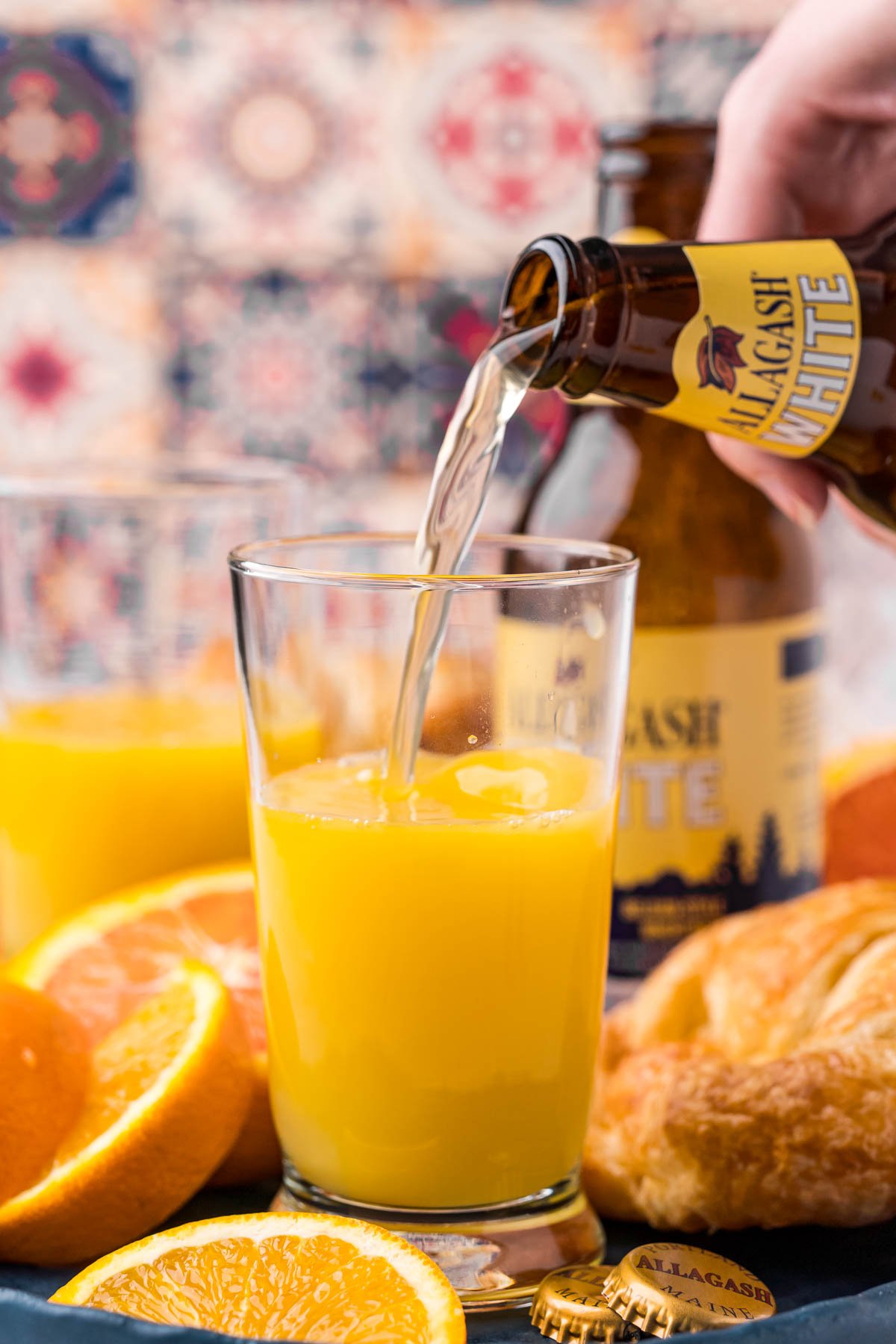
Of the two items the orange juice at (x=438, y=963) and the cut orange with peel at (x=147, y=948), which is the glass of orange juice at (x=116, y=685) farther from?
the orange juice at (x=438, y=963)

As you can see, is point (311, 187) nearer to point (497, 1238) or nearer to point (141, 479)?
point (141, 479)

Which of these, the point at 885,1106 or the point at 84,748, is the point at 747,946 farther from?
the point at 84,748

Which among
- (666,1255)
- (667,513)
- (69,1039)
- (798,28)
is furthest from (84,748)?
(798,28)

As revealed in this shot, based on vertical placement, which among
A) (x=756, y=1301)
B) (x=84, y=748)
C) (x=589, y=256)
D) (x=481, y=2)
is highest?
(x=481, y=2)

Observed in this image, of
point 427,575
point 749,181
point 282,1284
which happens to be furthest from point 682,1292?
point 749,181

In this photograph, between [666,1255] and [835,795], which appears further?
[835,795]

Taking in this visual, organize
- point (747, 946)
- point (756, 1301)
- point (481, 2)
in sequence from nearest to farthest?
point (756, 1301) < point (747, 946) < point (481, 2)
